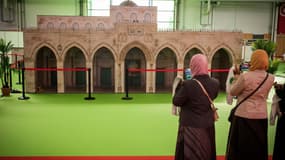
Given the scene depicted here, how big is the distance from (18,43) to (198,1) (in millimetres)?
14351

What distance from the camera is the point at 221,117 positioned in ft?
27.2

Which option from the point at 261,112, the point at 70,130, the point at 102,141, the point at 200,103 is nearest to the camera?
the point at 200,103

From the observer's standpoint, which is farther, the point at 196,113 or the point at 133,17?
the point at 133,17

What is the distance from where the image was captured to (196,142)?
3.26 meters

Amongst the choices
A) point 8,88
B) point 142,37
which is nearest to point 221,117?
point 142,37

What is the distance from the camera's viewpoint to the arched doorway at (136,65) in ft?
48.8

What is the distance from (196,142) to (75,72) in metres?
12.6

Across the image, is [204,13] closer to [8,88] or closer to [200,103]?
[8,88]

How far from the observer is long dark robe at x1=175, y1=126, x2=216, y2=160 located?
3.24 meters

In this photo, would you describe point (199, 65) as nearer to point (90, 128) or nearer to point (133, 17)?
point (90, 128)

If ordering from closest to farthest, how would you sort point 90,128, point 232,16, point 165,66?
1. point 90,128
2. point 165,66
3. point 232,16

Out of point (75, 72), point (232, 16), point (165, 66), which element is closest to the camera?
point (75, 72)

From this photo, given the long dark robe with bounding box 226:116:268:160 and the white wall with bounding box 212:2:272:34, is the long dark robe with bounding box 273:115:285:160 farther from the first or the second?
the white wall with bounding box 212:2:272:34

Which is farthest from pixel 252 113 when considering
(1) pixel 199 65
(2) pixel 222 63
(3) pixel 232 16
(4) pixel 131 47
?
(3) pixel 232 16
